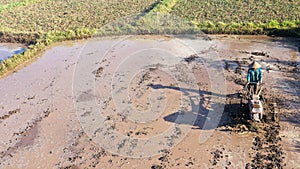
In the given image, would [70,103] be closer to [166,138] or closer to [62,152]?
[62,152]

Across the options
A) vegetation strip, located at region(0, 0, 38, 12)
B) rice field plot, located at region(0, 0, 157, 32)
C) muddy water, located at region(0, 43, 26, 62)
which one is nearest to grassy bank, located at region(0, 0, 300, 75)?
rice field plot, located at region(0, 0, 157, 32)

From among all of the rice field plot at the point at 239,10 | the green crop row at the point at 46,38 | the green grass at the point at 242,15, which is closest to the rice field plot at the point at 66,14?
the green crop row at the point at 46,38

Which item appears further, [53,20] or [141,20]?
[53,20]

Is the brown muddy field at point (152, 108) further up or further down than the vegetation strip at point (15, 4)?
further down

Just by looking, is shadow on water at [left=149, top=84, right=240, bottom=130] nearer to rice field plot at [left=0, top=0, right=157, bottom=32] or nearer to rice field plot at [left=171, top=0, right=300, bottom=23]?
rice field plot at [left=171, top=0, right=300, bottom=23]

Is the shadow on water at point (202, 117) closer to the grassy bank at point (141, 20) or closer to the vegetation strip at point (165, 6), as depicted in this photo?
the grassy bank at point (141, 20)

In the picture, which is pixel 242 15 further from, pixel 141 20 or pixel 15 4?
pixel 15 4

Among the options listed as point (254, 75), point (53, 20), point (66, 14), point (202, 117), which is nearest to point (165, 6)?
point (66, 14)
